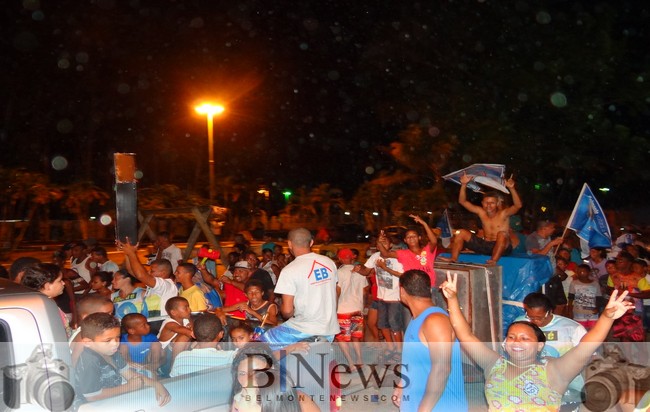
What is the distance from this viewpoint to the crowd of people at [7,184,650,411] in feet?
12.0

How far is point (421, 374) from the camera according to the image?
13.0 ft

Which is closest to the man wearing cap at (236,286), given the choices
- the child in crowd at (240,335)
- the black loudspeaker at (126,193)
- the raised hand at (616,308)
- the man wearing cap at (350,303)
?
the man wearing cap at (350,303)

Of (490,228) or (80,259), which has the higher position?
(490,228)

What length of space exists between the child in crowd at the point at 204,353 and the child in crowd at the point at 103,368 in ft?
2.10

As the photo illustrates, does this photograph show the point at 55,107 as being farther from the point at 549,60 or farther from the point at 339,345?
the point at 339,345

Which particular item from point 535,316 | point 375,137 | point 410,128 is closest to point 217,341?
point 535,316

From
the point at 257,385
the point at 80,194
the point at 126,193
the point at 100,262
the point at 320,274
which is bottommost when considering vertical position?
the point at 257,385

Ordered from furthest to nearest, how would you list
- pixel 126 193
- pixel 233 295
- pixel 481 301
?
pixel 233 295
pixel 126 193
pixel 481 301

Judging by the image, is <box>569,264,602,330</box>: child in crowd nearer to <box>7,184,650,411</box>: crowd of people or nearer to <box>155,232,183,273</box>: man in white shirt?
<box>7,184,650,411</box>: crowd of people

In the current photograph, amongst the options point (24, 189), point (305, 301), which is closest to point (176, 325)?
point (305, 301)

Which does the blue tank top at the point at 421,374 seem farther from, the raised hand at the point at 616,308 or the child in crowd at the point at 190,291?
the child in crowd at the point at 190,291

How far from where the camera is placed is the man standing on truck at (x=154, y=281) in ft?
21.3

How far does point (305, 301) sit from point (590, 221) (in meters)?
4.20

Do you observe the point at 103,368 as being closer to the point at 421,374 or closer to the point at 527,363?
the point at 421,374
